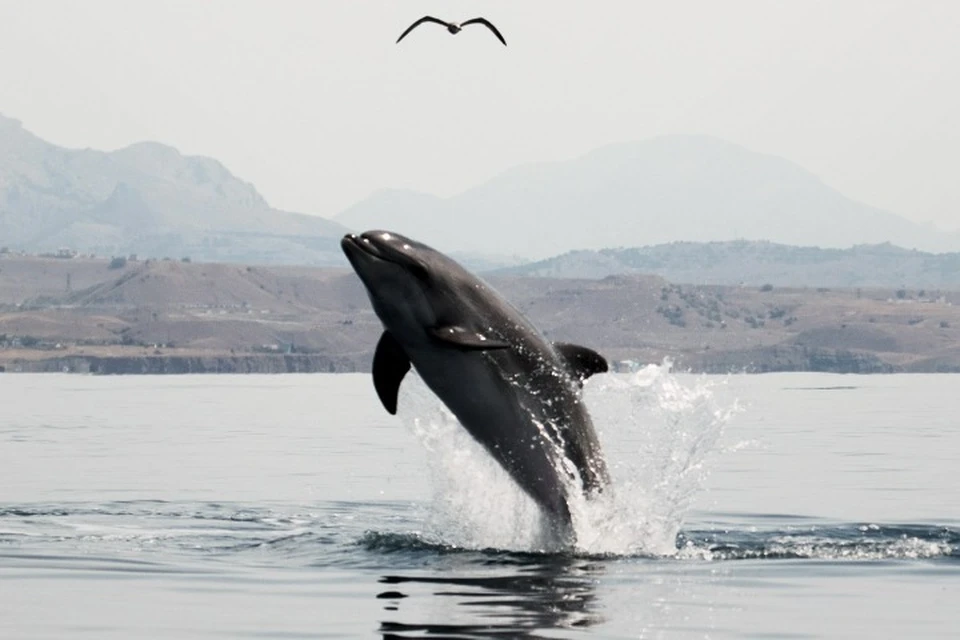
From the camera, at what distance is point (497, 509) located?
2470 centimetres

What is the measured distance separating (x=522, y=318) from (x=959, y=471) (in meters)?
21.8

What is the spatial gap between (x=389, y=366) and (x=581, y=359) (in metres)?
2.53

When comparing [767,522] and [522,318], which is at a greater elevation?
[522,318]

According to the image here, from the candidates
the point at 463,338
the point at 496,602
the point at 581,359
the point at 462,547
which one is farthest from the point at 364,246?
the point at 462,547

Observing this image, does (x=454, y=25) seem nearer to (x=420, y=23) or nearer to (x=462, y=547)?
(x=420, y=23)

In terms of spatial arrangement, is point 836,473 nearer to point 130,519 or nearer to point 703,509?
point 703,509

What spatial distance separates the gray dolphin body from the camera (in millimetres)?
20688

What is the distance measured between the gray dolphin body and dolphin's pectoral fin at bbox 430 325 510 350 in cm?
1

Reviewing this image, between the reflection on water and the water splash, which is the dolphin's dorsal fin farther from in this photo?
the reflection on water

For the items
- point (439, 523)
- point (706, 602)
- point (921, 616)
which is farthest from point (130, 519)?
point (921, 616)

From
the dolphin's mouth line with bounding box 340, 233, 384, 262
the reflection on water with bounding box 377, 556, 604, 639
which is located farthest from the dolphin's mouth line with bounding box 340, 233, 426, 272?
the reflection on water with bounding box 377, 556, 604, 639

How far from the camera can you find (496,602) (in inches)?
714

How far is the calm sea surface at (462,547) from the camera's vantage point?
1714 centimetres

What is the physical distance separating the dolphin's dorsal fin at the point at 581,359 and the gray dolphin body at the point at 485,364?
0.5 inches
